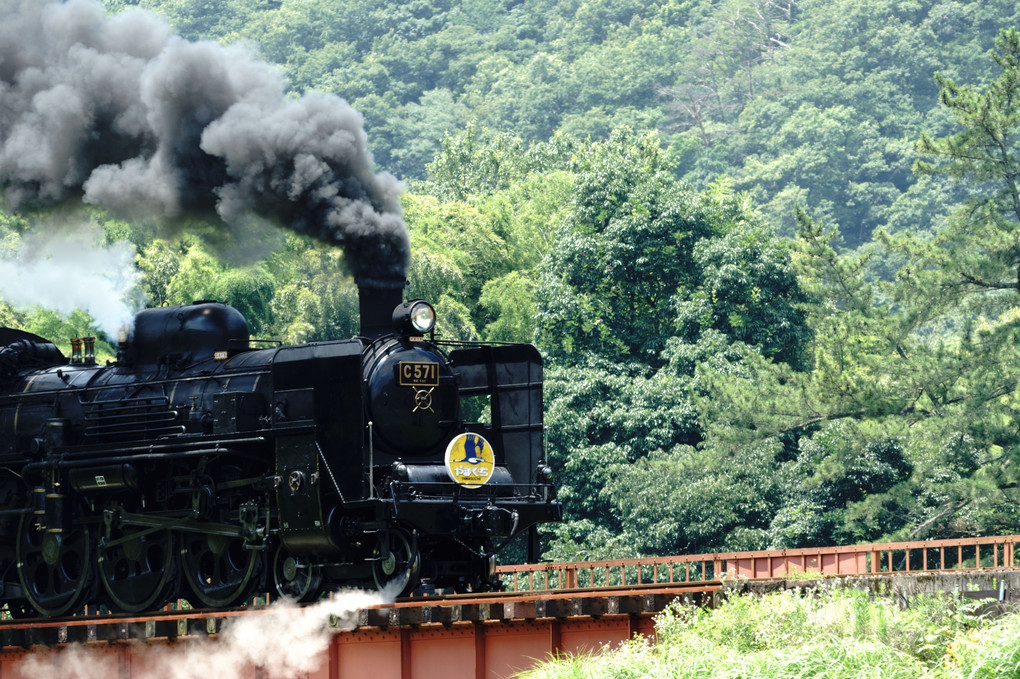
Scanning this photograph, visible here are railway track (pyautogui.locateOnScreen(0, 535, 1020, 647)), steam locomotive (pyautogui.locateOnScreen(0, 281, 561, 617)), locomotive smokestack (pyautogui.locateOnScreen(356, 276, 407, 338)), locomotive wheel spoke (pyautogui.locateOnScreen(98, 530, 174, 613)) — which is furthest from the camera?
locomotive smokestack (pyautogui.locateOnScreen(356, 276, 407, 338))

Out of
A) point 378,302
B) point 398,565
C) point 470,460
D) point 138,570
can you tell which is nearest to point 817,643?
point 398,565

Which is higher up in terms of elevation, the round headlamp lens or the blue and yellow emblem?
the round headlamp lens

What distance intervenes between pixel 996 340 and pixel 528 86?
78114 mm

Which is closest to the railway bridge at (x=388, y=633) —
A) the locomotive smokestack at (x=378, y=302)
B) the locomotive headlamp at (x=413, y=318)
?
the locomotive headlamp at (x=413, y=318)

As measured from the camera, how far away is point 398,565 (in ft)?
54.1

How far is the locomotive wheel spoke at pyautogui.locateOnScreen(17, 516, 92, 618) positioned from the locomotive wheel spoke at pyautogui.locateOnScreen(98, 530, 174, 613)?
359mm

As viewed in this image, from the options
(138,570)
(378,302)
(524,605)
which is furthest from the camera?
(378,302)

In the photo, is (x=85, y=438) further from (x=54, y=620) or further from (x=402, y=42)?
(x=402, y=42)

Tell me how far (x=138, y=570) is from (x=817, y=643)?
956 centimetres

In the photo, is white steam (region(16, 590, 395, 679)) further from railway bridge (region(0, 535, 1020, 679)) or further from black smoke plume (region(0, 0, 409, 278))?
black smoke plume (region(0, 0, 409, 278))

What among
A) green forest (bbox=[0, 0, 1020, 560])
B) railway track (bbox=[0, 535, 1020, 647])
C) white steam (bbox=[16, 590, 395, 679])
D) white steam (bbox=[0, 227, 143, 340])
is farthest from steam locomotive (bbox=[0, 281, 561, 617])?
white steam (bbox=[0, 227, 143, 340])

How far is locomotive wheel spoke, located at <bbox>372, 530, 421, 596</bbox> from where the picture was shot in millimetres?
16297

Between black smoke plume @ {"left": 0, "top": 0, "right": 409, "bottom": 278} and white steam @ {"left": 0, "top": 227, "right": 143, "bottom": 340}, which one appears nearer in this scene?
black smoke plume @ {"left": 0, "top": 0, "right": 409, "bottom": 278}

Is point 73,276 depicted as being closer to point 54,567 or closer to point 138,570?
point 54,567
